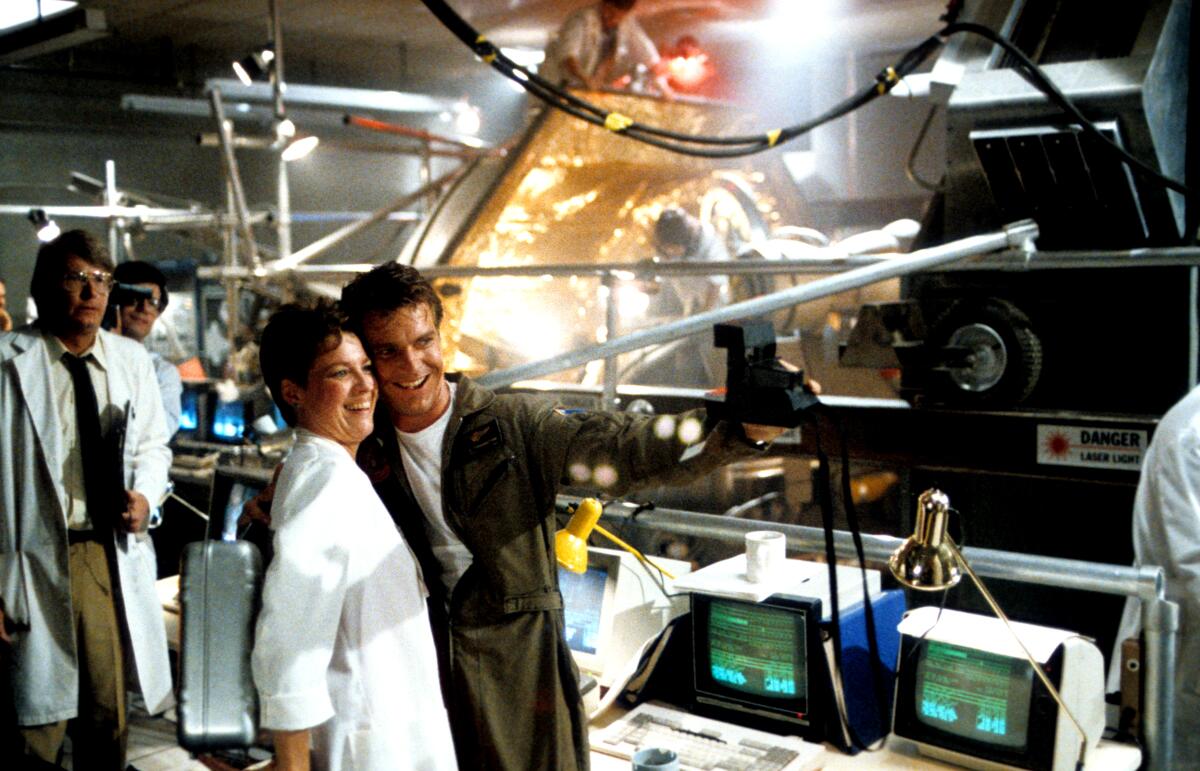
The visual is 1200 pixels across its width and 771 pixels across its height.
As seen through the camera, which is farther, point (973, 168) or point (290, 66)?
point (290, 66)

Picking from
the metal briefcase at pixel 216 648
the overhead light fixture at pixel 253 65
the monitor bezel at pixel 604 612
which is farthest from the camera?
the overhead light fixture at pixel 253 65

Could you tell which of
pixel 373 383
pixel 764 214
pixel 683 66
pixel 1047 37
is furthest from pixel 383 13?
pixel 373 383

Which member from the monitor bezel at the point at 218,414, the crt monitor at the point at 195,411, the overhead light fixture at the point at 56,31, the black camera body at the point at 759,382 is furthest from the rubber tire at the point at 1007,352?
the overhead light fixture at the point at 56,31

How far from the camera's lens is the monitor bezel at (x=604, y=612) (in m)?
2.83

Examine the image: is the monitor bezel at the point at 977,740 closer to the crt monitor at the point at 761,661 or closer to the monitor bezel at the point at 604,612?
the crt monitor at the point at 761,661

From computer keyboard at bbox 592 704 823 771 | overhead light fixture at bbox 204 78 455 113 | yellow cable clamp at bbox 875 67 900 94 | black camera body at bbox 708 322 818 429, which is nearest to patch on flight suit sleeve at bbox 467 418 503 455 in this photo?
black camera body at bbox 708 322 818 429

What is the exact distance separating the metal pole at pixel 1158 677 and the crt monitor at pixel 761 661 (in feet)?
2.17

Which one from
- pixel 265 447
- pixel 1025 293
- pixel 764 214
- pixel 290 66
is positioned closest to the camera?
pixel 1025 293

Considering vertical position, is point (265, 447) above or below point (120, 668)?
above

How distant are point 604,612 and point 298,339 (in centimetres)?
117

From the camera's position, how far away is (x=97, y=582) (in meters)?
3.56

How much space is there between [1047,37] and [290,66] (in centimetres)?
1024

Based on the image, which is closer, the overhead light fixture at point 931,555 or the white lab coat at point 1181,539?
the overhead light fixture at point 931,555

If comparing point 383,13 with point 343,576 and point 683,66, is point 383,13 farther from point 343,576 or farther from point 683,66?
point 343,576
